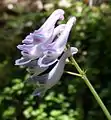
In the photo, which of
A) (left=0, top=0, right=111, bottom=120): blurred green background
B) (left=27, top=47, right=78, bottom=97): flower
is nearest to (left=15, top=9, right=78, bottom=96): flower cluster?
(left=27, top=47, right=78, bottom=97): flower

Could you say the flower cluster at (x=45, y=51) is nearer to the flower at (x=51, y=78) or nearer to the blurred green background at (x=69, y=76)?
A: the flower at (x=51, y=78)

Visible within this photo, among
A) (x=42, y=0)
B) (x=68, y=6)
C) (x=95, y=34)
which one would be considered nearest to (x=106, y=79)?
(x=95, y=34)

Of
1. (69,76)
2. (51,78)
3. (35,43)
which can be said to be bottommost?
(51,78)

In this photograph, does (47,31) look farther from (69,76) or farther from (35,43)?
(69,76)

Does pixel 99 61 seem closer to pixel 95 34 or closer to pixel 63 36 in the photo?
pixel 95 34

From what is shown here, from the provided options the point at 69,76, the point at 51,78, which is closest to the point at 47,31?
the point at 51,78
